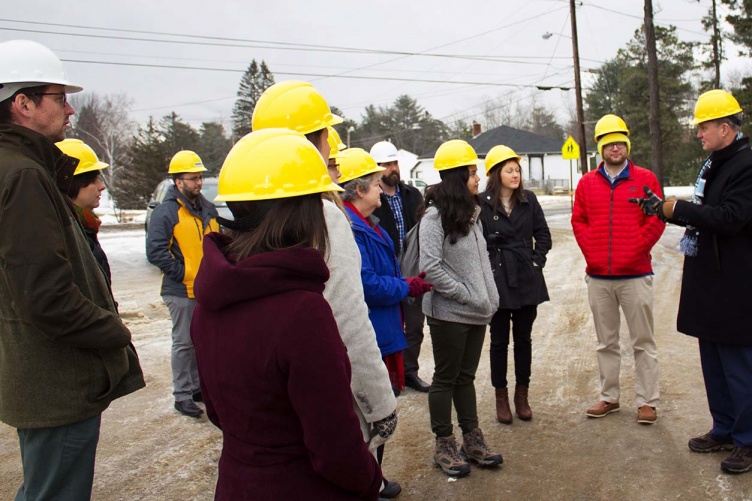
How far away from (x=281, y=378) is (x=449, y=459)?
8.82 feet

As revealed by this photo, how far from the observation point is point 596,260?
494cm

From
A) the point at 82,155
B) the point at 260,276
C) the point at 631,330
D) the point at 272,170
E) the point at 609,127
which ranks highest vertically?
the point at 82,155

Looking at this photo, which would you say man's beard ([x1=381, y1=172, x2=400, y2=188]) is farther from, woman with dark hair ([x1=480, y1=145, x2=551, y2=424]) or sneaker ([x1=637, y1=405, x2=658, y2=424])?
sneaker ([x1=637, y1=405, x2=658, y2=424])

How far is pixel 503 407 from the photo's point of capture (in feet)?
16.0

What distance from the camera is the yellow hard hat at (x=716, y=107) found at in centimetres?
409

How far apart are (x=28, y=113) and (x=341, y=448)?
→ 187 cm

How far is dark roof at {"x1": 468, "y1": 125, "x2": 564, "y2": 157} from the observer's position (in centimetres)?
5753

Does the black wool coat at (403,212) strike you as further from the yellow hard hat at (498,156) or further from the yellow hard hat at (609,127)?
the yellow hard hat at (609,127)

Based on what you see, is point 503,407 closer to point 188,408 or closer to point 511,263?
point 511,263

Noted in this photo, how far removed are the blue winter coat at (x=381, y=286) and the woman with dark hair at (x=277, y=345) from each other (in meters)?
1.33

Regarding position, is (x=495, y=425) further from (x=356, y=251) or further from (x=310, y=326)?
(x=310, y=326)

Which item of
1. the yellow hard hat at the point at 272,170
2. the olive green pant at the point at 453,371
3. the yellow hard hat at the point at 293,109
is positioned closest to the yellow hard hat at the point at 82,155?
the yellow hard hat at the point at 293,109

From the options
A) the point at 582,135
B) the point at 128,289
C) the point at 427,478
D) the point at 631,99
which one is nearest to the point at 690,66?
the point at 631,99

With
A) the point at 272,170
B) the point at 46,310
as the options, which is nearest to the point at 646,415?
the point at 272,170
